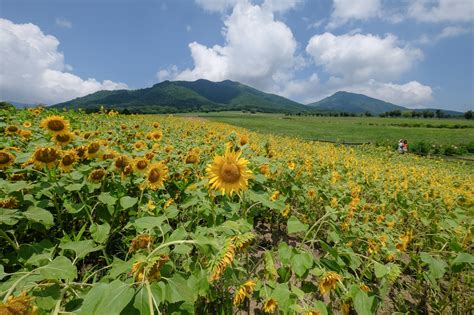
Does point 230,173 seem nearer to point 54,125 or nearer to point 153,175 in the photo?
point 153,175

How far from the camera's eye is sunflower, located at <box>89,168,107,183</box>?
2299 millimetres

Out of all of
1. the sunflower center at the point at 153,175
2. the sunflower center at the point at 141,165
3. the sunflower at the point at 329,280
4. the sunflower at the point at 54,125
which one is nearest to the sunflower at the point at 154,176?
the sunflower center at the point at 153,175

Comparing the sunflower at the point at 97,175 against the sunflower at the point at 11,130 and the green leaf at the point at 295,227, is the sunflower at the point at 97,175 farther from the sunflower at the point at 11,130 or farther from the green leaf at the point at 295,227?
the sunflower at the point at 11,130

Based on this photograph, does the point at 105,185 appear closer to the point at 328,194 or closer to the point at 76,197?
the point at 76,197

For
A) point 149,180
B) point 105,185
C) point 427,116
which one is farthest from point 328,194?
point 427,116

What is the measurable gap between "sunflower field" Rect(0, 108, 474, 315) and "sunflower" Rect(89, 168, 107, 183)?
0.06 feet

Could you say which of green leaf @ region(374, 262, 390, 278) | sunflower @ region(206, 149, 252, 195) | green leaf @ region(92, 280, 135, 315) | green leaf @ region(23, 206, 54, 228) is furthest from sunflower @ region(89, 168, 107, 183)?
green leaf @ region(374, 262, 390, 278)

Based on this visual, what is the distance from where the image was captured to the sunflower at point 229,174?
189 centimetres

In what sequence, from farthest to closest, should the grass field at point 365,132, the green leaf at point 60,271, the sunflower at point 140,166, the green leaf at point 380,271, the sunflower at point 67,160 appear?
the grass field at point 365,132 → the sunflower at point 140,166 → the sunflower at point 67,160 → the green leaf at point 380,271 → the green leaf at point 60,271

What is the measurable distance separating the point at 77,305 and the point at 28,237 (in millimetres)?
1745

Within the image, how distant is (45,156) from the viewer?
6.68 ft

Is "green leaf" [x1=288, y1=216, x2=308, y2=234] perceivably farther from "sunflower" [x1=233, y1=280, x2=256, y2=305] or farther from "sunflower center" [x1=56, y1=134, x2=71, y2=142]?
"sunflower center" [x1=56, y1=134, x2=71, y2=142]

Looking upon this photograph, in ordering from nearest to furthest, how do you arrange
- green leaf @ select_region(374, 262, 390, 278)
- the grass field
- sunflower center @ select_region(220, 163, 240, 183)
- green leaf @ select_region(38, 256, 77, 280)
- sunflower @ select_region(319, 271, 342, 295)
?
1. green leaf @ select_region(38, 256, 77, 280)
2. sunflower @ select_region(319, 271, 342, 295)
3. green leaf @ select_region(374, 262, 390, 278)
4. sunflower center @ select_region(220, 163, 240, 183)
5. the grass field

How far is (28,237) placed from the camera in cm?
239
